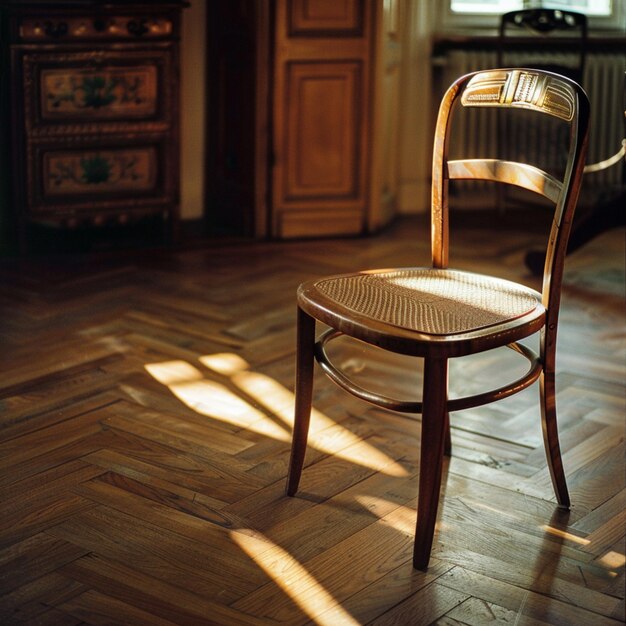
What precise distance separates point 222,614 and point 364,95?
106 inches

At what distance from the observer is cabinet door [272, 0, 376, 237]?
369 cm

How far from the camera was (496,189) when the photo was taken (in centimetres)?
439

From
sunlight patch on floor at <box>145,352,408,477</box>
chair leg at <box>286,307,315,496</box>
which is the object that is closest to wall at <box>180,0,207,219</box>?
sunlight patch on floor at <box>145,352,408,477</box>

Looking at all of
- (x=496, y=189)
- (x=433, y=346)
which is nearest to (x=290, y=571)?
(x=433, y=346)

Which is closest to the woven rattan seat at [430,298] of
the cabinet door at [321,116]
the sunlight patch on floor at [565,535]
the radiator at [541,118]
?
the sunlight patch on floor at [565,535]

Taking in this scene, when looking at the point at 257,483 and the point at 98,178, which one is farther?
the point at 98,178

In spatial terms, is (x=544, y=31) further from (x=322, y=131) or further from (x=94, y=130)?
(x=94, y=130)

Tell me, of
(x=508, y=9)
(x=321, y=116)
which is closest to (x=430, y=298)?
(x=321, y=116)

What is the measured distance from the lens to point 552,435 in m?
1.77

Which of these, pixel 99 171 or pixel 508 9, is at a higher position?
pixel 508 9

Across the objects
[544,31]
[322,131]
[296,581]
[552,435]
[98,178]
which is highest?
[544,31]

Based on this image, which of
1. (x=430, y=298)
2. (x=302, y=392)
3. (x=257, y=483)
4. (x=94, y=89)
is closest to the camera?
(x=430, y=298)

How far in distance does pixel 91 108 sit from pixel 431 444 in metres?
2.29

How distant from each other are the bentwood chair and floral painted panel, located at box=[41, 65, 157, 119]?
6.14 ft
